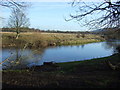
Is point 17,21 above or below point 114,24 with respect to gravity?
above

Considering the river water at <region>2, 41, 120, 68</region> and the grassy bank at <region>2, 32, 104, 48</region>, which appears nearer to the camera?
the river water at <region>2, 41, 120, 68</region>

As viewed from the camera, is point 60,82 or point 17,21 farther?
point 17,21

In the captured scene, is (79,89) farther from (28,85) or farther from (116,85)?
(28,85)

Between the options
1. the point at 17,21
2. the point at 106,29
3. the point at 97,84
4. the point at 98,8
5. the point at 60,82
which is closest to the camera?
the point at 97,84

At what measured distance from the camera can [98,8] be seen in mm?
5480

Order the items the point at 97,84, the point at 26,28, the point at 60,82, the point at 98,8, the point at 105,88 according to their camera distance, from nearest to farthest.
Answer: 1. the point at 105,88
2. the point at 97,84
3. the point at 60,82
4. the point at 98,8
5. the point at 26,28

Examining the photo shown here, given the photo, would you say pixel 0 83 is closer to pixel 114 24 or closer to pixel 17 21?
pixel 114 24

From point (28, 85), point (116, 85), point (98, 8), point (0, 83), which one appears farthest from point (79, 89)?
point (98, 8)

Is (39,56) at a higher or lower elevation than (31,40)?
lower

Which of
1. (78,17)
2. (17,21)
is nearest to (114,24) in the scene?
(78,17)

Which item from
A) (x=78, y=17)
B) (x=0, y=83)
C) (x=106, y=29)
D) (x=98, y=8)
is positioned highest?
(x=98, y=8)

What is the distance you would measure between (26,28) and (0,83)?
2748 cm

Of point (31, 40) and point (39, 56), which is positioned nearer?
point (39, 56)

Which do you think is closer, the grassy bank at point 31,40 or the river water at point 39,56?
the river water at point 39,56
